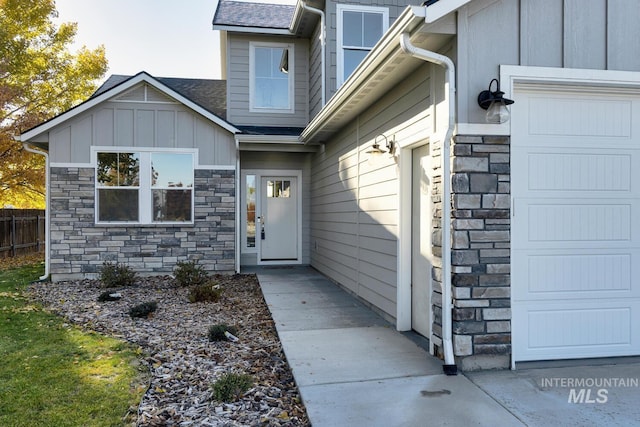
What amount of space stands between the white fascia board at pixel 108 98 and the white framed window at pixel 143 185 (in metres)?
0.75

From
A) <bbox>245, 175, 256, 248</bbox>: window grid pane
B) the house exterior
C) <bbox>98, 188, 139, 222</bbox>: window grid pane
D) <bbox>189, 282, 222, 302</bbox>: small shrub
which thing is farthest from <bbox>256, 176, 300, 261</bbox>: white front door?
the house exterior

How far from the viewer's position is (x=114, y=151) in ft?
28.5

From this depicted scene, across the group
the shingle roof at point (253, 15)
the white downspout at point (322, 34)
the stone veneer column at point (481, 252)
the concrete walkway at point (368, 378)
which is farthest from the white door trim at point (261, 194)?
the stone veneer column at point (481, 252)

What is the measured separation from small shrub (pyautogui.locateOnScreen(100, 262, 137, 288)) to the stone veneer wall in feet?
2.13

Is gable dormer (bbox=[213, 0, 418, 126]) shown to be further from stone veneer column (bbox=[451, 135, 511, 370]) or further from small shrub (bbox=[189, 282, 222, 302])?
stone veneer column (bbox=[451, 135, 511, 370])

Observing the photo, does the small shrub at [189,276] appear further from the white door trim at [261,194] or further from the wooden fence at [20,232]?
the wooden fence at [20,232]

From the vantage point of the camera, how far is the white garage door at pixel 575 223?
389 centimetres

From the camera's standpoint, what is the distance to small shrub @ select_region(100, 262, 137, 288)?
7766 millimetres

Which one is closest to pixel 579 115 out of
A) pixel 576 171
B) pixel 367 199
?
pixel 576 171

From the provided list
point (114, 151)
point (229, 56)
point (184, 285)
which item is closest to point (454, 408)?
point (184, 285)

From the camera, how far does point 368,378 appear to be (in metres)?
3.65

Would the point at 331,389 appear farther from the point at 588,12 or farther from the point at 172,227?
the point at 172,227

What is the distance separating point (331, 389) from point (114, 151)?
7.04 m

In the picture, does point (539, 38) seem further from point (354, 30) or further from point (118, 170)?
point (118, 170)
